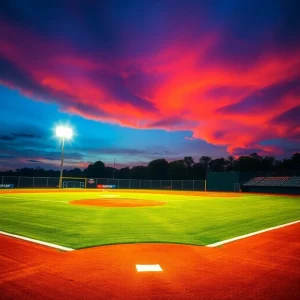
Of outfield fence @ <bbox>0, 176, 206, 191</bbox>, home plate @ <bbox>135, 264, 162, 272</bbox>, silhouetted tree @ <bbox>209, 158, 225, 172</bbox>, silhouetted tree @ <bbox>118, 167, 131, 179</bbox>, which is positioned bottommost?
home plate @ <bbox>135, 264, 162, 272</bbox>

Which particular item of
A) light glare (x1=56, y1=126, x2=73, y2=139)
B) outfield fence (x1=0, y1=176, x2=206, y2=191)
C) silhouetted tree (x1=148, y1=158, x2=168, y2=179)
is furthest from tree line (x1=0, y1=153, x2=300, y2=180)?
light glare (x1=56, y1=126, x2=73, y2=139)

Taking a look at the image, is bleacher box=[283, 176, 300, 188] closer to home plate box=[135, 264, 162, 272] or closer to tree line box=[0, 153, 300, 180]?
tree line box=[0, 153, 300, 180]

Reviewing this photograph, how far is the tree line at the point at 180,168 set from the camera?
7756cm

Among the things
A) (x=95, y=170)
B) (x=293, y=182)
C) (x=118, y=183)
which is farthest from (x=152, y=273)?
(x=95, y=170)

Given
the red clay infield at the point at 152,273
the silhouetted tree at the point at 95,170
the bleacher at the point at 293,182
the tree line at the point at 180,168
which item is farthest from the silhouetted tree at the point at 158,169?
the red clay infield at the point at 152,273

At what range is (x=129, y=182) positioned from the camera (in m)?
57.6

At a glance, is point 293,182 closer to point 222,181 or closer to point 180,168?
point 222,181

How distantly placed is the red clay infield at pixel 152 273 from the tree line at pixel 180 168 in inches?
3020

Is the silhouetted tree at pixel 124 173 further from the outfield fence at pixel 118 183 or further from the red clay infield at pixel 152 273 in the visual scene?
the red clay infield at pixel 152 273

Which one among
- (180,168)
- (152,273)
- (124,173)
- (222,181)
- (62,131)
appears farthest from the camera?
(124,173)

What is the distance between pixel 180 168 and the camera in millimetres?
90938

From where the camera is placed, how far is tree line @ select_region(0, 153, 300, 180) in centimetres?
7756

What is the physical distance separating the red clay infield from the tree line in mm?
76700

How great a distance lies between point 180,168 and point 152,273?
285 feet
